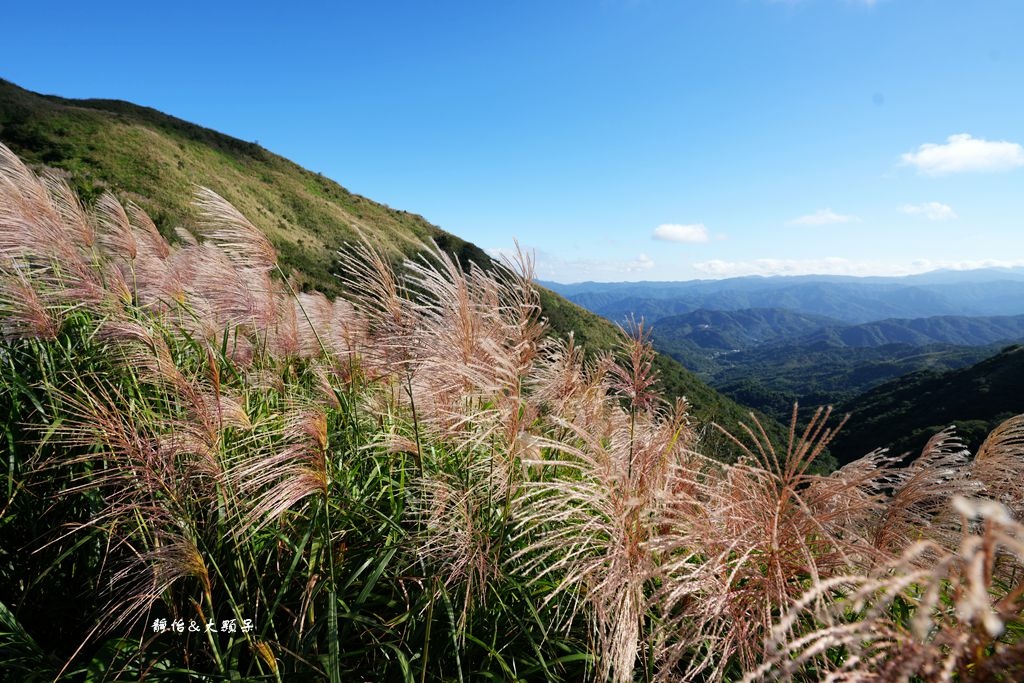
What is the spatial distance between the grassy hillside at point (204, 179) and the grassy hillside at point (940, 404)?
2431 cm

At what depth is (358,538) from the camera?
2336 mm

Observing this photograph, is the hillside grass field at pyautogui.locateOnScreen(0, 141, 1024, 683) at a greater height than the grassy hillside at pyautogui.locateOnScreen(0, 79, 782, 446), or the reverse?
the grassy hillside at pyautogui.locateOnScreen(0, 79, 782, 446)

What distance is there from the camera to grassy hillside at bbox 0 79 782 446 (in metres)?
32.2

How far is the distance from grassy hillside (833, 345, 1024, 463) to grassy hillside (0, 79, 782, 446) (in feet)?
79.8

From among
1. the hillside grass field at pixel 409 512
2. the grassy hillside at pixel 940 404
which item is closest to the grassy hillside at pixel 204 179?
the hillside grass field at pixel 409 512

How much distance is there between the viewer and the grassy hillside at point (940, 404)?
196ft

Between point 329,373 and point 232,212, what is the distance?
1186mm

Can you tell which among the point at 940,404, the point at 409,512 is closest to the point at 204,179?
the point at 409,512

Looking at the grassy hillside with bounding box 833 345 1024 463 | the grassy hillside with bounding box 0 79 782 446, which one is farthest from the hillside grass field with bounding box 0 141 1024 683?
the grassy hillside with bounding box 833 345 1024 463

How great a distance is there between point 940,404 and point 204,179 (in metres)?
98.5

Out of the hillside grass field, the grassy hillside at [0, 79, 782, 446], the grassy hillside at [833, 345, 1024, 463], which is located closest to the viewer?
the hillside grass field

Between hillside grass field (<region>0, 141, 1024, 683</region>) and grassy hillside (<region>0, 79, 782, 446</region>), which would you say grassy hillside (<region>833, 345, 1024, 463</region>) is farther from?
hillside grass field (<region>0, 141, 1024, 683</region>)

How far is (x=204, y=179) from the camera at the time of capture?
141 feet

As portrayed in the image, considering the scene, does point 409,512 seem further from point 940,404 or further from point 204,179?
point 940,404
